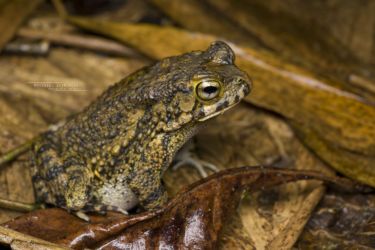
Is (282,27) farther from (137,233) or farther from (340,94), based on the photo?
(137,233)

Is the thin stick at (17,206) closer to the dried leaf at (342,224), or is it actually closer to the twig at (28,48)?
the dried leaf at (342,224)

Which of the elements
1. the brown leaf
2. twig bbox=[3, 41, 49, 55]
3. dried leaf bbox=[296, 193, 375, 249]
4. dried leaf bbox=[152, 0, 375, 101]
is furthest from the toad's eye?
the brown leaf

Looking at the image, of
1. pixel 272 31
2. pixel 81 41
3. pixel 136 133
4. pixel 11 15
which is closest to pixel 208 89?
pixel 136 133

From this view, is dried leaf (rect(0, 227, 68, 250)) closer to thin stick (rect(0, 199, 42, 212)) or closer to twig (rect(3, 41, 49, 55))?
thin stick (rect(0, 199, 42, 212))

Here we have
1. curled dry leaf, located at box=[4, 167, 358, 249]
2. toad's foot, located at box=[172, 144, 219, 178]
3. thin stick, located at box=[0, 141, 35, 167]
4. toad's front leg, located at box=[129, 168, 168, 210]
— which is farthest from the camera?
toad's foot, located at box=[172, 144, 219, 178]

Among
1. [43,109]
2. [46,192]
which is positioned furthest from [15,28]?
[46,192]

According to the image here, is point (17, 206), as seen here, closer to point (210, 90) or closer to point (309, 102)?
point (210, 90)
